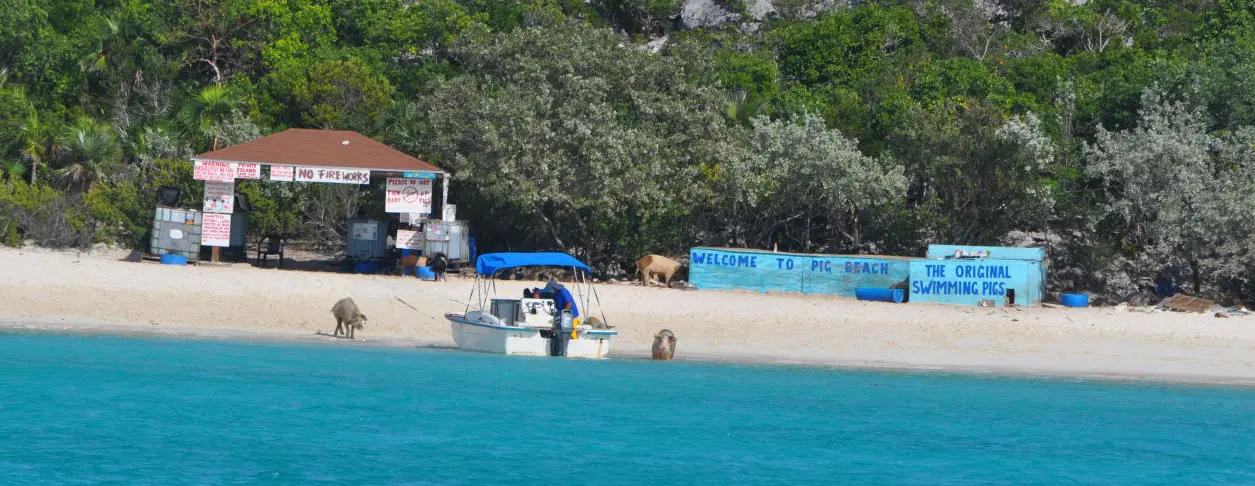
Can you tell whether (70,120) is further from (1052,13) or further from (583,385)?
(1052,13)

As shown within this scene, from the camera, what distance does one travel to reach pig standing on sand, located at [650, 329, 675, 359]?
25.4 m

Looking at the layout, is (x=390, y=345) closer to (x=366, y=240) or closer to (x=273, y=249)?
(x=366, y=240)

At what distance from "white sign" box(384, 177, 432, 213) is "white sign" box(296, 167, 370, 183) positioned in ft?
2.38

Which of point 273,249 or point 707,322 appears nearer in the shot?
point 707,322

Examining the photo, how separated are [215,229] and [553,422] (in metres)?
14.4

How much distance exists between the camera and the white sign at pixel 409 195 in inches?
1315

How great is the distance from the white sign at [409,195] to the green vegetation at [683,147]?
3.38ft

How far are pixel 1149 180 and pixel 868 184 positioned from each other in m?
6.68

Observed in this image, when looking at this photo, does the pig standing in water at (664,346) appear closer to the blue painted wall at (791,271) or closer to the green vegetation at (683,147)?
the blue painted wall at (791,271)

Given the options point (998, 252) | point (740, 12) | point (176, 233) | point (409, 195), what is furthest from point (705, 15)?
point (176, 233)

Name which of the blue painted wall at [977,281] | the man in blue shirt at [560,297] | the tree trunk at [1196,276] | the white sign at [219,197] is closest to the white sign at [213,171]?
the white sign at [219,197]

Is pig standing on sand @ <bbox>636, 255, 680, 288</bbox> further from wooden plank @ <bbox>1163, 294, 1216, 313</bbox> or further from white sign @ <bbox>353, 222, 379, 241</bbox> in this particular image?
wooden plank @ <bbox>1163, 294, 1216, 313</bbox>

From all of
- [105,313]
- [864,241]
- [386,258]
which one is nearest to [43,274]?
[105,313]

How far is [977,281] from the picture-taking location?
31.1 m
